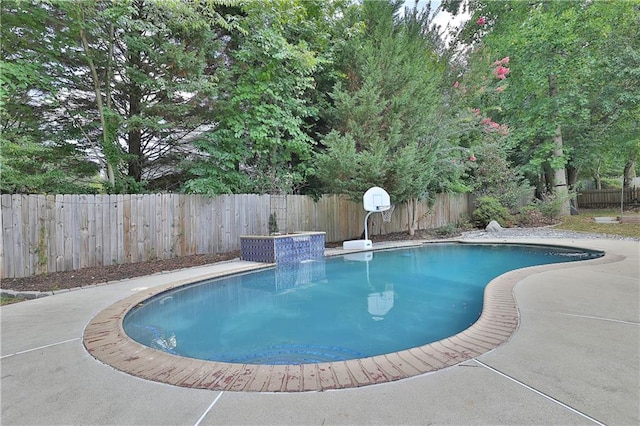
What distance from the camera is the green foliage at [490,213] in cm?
1220

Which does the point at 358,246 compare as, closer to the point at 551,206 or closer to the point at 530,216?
the point at 530,216

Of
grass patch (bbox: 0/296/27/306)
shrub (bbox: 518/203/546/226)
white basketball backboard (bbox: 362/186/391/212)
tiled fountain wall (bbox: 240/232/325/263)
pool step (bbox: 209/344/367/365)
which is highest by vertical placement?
white basketball backboard (bbox: 362/186/391/212)

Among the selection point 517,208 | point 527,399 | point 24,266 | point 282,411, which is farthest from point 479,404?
point 517,208

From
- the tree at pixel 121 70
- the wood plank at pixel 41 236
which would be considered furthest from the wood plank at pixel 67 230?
the tree at pixel 121 70

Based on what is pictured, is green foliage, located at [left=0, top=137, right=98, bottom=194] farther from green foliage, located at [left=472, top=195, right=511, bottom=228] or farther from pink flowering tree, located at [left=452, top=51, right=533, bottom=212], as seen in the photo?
green foliage, located at [left=472, top=195, right=511, bottom=228]

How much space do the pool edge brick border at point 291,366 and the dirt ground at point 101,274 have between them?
2.62 m

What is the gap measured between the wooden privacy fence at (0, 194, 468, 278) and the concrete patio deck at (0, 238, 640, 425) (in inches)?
124

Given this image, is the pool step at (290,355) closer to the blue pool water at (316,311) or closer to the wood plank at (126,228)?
the blue pool water at (316,311)

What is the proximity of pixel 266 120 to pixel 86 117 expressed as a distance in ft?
12.8

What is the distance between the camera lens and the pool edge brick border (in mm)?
1901

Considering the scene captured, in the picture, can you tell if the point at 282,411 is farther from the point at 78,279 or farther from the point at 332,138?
the point at 332,138

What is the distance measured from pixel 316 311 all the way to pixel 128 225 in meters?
4.54

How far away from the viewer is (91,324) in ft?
9.79

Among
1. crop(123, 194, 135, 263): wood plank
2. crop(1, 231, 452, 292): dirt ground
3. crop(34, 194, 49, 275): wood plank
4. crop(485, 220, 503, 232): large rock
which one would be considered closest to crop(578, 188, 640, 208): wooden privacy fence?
crop(485, 220, 503, 232): large rock
